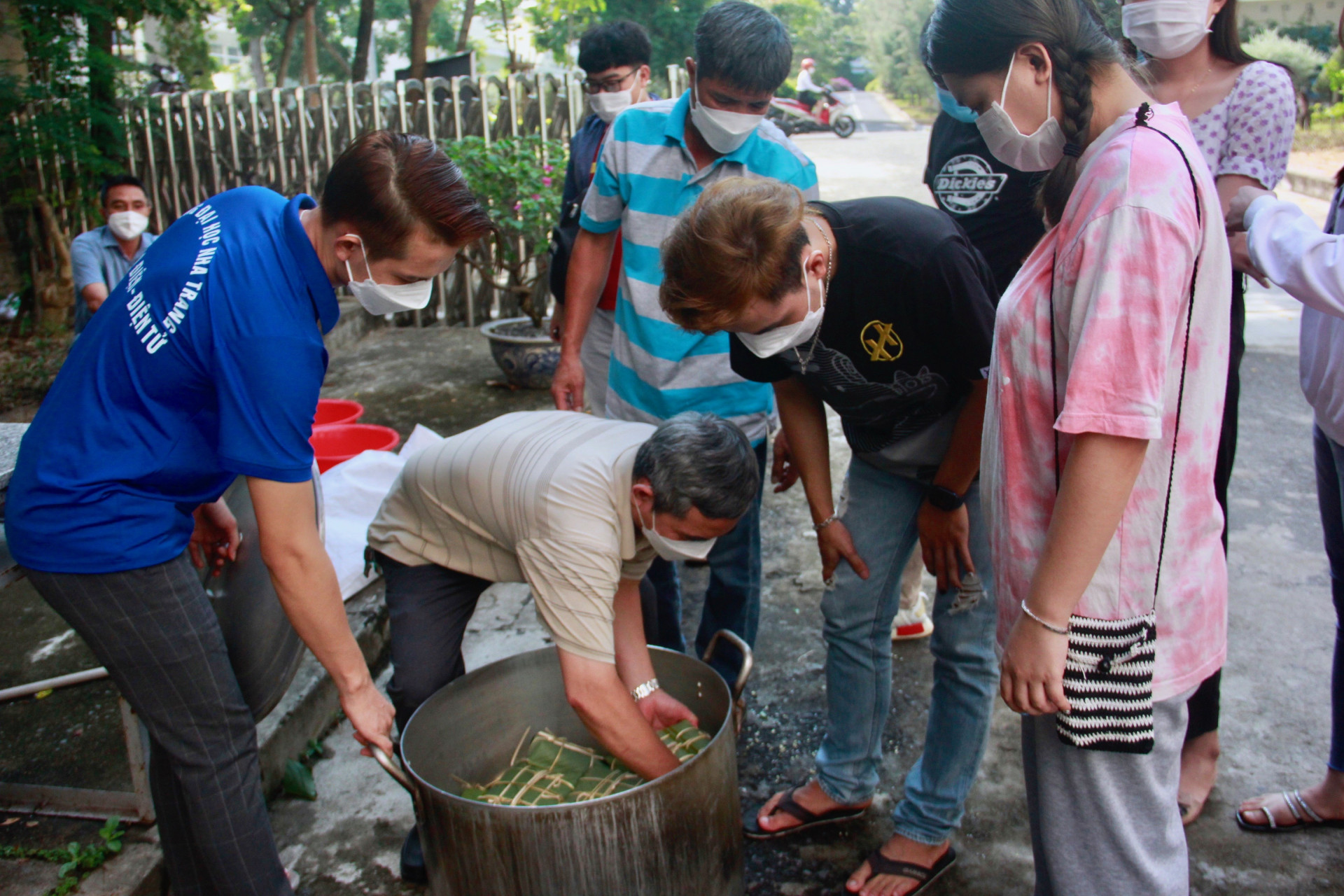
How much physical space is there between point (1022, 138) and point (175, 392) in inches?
55.5

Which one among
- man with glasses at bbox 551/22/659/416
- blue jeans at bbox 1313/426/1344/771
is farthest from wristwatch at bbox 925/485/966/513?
man with glasses at bbox 551/22/659/416

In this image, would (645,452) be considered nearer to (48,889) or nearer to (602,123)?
(48,889)

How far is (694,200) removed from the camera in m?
2.52

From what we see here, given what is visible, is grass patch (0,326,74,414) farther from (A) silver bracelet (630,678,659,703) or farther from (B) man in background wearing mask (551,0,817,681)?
(A) silver bracelet (630,678,659,703)

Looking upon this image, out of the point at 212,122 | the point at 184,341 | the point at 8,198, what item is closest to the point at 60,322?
the point at 8,198

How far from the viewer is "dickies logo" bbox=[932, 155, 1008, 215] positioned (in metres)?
2.69

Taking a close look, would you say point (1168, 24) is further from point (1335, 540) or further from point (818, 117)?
point (818, 117)

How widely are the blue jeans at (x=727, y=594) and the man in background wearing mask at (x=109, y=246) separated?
10.0 feet

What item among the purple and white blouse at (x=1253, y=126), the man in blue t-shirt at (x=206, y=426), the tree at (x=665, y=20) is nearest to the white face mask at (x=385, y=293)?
the man in blue t-shirt at (x=206, y=426)

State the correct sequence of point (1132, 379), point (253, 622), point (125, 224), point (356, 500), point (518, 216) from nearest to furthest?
point (1132, 379) → point (253, 622) → point (356, 500) → point (125, 224) → point (518, 216)

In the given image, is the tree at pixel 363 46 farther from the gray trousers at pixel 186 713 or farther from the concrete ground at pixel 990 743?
the gray trousers at pixel 186 713

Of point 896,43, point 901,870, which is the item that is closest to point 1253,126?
point 901,870

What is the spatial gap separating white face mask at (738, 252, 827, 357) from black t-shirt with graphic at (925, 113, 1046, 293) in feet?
3.22

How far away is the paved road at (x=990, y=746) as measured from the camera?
7.48 feet
